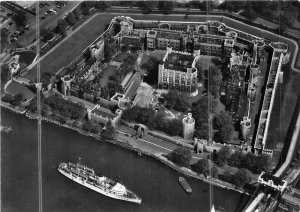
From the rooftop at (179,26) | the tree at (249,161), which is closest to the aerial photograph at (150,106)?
the tree at (249,161)

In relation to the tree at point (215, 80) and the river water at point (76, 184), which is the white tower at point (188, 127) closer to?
the river water at point (76, 184)

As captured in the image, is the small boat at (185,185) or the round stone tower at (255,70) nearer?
the small boat at (185,185)

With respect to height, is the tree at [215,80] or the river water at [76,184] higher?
the tree at [215,80]

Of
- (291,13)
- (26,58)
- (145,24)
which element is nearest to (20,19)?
(26,58)

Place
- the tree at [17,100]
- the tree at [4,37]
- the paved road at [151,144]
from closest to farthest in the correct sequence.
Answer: the paved road at [151,144] < the tree at [17,100] < the tree at [4,37]

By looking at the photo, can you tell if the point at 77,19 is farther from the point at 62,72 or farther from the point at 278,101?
the point at 278,101

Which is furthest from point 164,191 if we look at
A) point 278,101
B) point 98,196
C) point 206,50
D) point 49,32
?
point 49,32

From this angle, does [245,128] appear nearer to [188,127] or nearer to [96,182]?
[188,127]
